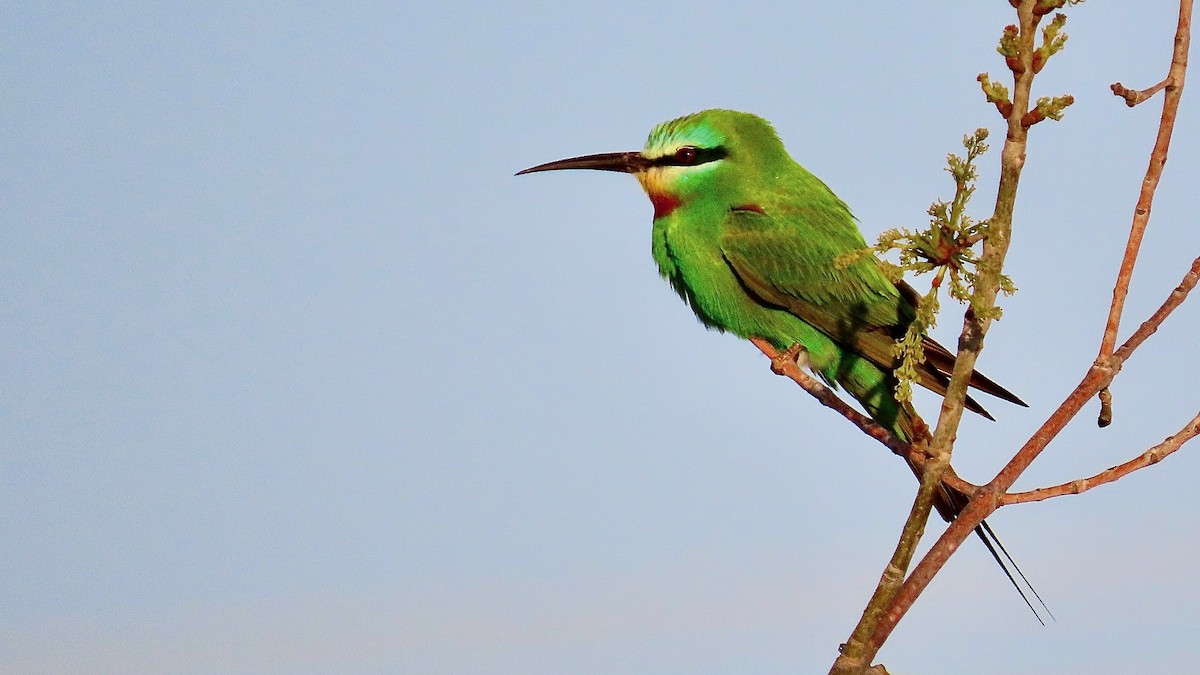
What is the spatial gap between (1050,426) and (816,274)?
7.34 feet

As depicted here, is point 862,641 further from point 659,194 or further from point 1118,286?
point 659,194

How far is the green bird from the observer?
4273 millimetres

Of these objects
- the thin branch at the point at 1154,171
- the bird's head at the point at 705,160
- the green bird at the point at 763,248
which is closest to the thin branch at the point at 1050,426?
the thin branch at the point at 1154,171

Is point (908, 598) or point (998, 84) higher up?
point (998, 84)

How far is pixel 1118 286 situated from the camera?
2.25 m

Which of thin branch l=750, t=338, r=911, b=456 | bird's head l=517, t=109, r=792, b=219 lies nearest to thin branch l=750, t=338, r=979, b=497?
thin branch l=750, t=338, r=911, b=456

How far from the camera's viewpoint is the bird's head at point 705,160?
4.57 metres

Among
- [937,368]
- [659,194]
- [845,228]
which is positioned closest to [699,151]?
[659,194]

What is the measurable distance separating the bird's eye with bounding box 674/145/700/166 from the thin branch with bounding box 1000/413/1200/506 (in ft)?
8.36

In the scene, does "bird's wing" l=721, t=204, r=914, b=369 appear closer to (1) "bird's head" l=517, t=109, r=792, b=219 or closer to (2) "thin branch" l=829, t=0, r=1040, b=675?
(1) "bird's head" l=517, t=109, r=792, b=219

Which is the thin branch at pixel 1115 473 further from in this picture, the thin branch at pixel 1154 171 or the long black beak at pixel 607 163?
the long black beak at pixel 607 163

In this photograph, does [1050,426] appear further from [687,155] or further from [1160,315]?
[687,155]

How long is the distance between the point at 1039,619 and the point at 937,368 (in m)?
1.10

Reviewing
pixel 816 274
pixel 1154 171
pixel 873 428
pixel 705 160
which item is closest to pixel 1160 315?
pixel 1154 171
